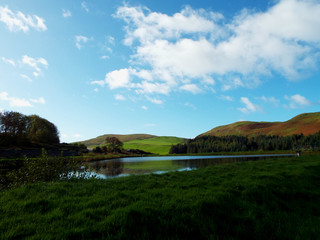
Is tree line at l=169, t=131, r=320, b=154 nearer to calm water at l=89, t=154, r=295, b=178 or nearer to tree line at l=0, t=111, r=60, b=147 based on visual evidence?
tree line at l=0, t=111, r=60, b=147

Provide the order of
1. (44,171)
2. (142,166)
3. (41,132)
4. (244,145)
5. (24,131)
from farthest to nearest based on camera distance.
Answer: (244,145), (41,132), (24,131), (142,166), (44,171)

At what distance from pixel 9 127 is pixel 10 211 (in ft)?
340

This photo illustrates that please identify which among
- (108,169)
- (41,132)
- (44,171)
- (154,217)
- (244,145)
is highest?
(41,132)

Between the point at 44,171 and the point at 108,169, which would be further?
the point at 108,169

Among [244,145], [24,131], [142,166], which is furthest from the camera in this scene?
[244,145]

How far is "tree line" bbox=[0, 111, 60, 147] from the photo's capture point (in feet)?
250

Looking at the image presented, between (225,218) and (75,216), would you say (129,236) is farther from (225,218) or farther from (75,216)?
(225,218)

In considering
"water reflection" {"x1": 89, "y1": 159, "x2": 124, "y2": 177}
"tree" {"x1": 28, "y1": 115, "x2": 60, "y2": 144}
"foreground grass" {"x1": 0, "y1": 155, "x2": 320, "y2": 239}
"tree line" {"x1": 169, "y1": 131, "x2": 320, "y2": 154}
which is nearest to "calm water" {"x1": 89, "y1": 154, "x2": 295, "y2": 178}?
"water reflection" {"x1": 89, "y1": 159, "x2": 124, "y2": 177}

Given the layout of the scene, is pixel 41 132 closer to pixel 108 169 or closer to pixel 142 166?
pixel 108 169

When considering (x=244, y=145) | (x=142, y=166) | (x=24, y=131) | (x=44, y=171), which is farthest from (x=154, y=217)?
(x=244, y=145)

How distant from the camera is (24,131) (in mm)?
95562

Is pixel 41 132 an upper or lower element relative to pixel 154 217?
upper

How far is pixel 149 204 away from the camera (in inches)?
287

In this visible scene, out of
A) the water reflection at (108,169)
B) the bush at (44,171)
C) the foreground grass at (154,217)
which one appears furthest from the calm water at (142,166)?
the foreground grass at (154,217)
